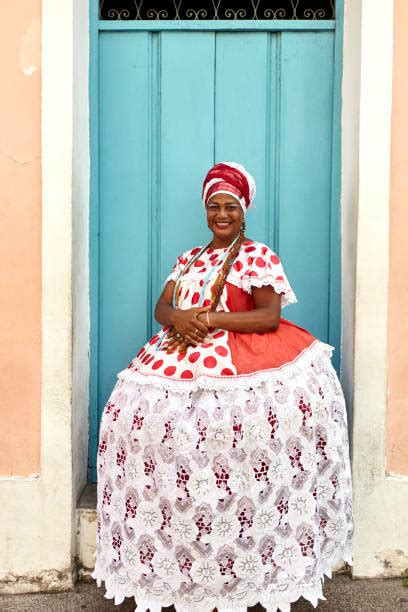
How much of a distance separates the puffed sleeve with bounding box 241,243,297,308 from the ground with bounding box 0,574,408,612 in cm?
135

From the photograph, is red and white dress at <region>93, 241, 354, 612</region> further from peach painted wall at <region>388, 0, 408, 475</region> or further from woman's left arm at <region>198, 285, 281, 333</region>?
peach painted wall at <region>388, 0, 408, 475</region>

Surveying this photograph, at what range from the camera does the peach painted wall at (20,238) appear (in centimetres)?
290

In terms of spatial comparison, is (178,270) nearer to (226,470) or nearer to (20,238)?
(20,238)

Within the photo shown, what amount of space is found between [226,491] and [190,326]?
66cm

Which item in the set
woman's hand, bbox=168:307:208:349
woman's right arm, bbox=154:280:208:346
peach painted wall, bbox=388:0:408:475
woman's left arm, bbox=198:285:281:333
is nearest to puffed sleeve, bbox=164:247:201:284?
woman's right arm, bbox=154:280:208:346

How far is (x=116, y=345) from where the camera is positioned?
10.9ft

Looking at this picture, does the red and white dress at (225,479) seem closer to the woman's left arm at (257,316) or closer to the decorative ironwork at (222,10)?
the woman's left arm at (257,316)

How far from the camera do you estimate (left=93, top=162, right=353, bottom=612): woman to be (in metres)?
2.34

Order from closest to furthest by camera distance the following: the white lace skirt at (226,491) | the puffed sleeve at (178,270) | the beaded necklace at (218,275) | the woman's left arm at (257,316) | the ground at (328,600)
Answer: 1. the white lace skirt at (226,491)
2. the woman's left arm at (257,316)
3. the beaded necklace at (218,275)
4. the ground at (328,600)
5. the puffed sleeve at (178,270)

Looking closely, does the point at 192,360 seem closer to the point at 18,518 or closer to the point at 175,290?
the point at 175,290

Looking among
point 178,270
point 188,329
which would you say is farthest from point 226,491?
point 178,270

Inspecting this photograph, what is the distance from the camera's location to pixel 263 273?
263cm

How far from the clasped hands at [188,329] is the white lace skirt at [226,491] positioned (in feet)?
0.67

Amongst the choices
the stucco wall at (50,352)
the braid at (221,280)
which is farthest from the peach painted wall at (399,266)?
the stucco wall at (50,352)
